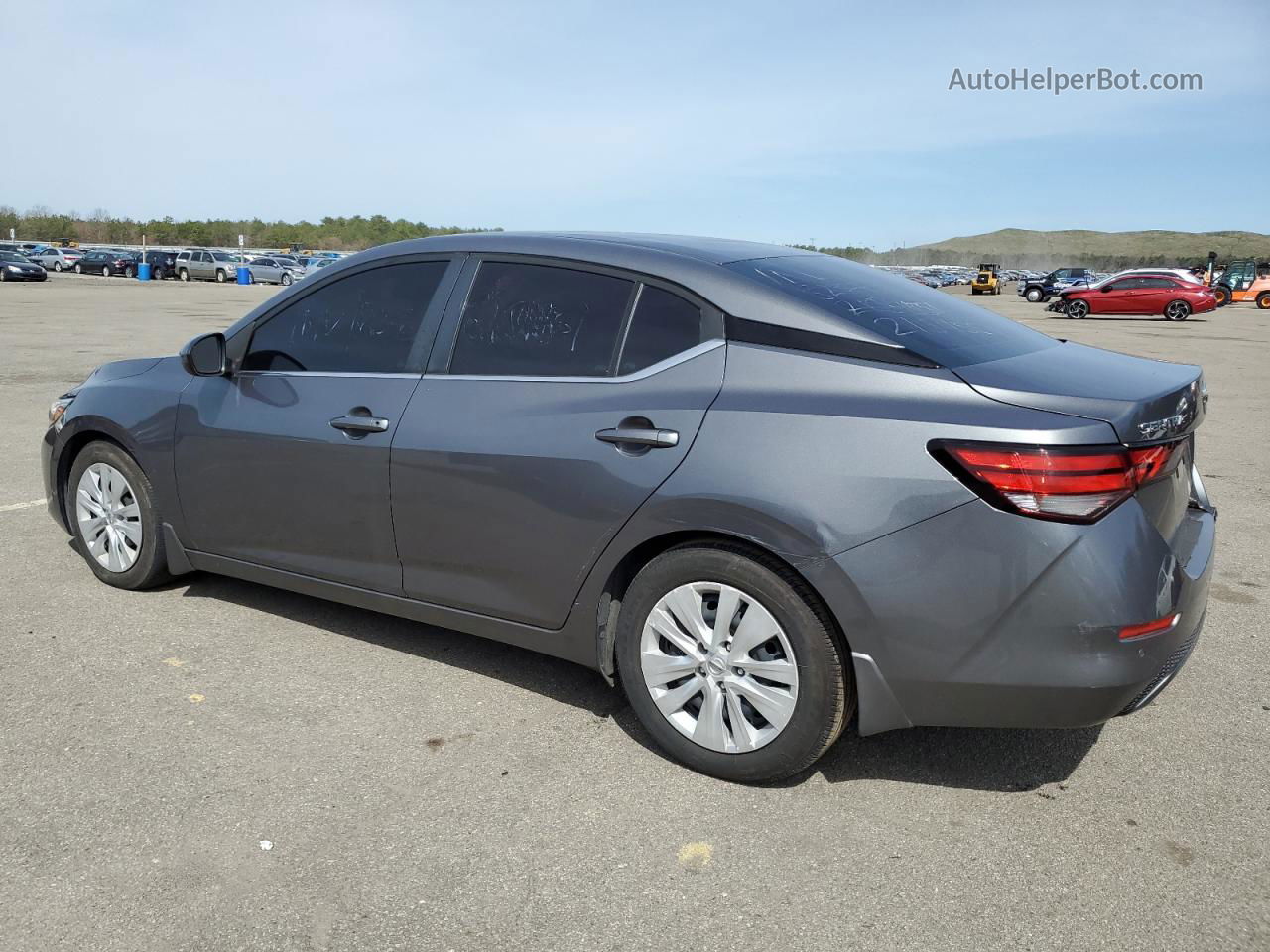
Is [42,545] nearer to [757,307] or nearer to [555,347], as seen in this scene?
[555,347]

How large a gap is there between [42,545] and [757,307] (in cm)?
436

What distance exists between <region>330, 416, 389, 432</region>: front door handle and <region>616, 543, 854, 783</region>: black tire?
46.3 inches

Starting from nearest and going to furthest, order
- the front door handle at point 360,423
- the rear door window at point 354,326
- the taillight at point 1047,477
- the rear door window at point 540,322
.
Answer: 1. the taillight at point 1047,477
2. the rear door window at point 540,322
3. the front door handle at point 360,423
4. the rear door window at point 354,326

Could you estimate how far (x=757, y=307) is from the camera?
3.38m

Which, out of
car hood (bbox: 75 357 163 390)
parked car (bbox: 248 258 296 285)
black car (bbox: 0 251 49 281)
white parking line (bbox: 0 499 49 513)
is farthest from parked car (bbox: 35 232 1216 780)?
parked car (bbox: 248 258 296 285)

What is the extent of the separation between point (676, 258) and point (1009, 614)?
1.56 m

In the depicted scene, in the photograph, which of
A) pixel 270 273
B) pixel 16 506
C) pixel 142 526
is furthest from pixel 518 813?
pixel 270 273

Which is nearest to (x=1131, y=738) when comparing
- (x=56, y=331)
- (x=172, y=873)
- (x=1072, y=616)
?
(x=1072, y=616)

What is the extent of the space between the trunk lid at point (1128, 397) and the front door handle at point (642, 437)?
2.83ft

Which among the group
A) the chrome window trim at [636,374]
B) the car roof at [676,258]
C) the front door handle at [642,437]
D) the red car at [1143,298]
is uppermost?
the red car at [1143,298]

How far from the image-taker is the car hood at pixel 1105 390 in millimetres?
2955

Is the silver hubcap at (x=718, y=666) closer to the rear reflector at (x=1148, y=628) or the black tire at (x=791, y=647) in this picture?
the black tire at (x=791, y=647)

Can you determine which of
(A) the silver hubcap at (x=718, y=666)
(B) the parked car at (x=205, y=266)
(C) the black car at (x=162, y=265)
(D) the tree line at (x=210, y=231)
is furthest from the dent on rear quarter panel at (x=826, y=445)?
(D) the tree line at (x=210, y=231)

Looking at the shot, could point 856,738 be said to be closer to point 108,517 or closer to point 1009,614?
point 1009,614
